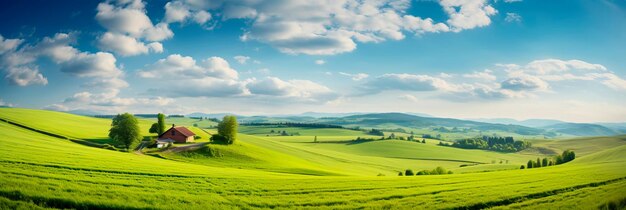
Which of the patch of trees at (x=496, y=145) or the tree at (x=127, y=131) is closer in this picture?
the tree at (x=127, y=131)

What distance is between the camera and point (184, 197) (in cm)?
1955

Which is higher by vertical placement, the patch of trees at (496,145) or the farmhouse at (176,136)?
the farmhouse at (176,136)

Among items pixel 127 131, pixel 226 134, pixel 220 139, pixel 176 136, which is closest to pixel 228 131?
pixel 226 134

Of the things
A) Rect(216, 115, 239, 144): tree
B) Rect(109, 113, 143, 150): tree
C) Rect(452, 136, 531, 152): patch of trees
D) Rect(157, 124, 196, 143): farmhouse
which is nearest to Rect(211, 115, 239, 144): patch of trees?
Rect(216, 115, 239, 144): tree

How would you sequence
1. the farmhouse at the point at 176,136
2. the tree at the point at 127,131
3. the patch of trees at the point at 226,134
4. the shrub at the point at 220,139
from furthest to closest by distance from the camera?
1. the farmhouse at the point at 176,136
2. the patch of trees at the point at 226,134
3. the shrub at the point at 220,139
4. the tree at the point at 127,131

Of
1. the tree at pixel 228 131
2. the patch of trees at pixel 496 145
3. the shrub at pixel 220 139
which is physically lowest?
the patch of trees at pixel 496 145

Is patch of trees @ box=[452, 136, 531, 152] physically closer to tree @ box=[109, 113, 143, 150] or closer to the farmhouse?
the farmhouse

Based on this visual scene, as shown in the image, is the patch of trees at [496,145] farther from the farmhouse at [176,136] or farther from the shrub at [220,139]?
the farmhouse at [176,136]

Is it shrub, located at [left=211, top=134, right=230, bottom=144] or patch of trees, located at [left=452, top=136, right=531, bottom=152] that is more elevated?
shrub, located at [left=211, top=134, right=230, bottom=144]

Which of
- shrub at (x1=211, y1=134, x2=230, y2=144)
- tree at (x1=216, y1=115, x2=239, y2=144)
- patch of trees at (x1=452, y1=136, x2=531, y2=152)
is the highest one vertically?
tree at (x1=216, y1=115, x2=239, y2=144)

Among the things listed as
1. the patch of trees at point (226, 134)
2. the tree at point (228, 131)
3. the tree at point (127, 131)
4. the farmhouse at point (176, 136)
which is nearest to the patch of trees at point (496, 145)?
the tree at point (228, 131)

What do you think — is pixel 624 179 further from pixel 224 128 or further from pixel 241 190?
pixel 224 128

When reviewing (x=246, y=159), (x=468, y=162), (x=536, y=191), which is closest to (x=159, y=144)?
(x=246, y=159)

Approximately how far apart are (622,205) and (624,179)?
9332mm
